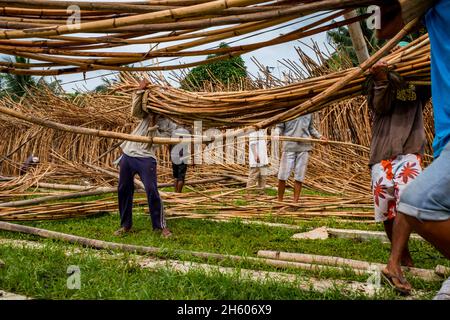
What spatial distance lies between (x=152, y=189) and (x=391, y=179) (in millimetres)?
2383

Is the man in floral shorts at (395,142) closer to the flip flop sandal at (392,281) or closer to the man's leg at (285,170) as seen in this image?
the flip flop sandal at (392,281)

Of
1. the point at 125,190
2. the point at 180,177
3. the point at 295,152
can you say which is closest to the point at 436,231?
the point at 125,190

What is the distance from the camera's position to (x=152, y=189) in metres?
4.85

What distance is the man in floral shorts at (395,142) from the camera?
3.17 meters

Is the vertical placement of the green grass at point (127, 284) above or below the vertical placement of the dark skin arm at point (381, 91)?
below

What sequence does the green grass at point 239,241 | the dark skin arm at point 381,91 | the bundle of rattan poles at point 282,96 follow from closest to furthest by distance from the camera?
the bundle of rattan poles at point 282,96
the dark skin arm at point 381,91
the green grass at point 239,241

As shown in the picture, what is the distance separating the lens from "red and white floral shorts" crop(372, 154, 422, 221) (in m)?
3.21

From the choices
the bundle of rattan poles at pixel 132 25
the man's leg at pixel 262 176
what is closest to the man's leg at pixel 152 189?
the bundle of rattan poles at pixel 132 25

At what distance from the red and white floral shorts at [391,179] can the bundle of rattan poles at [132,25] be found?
119 centimetres

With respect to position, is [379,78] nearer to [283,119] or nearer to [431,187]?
[283,119]

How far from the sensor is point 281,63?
29.0 ft

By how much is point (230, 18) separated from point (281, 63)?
7158 mm

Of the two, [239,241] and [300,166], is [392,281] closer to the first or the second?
[239,241]
